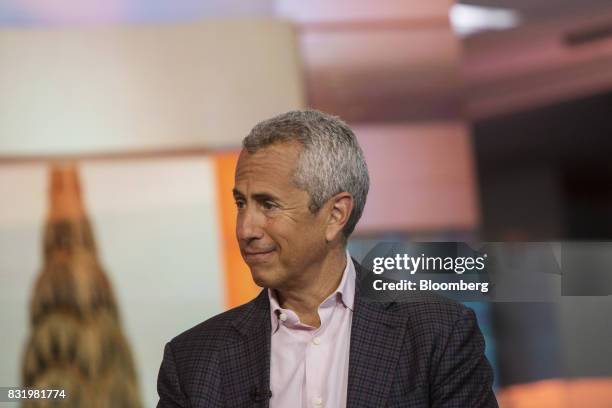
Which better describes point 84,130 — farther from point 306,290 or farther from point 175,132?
point 306,290

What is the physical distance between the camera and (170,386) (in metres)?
1.97

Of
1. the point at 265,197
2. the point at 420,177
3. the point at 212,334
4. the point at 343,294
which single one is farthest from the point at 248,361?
the point at 420,177

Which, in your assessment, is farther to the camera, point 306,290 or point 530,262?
point 530,262

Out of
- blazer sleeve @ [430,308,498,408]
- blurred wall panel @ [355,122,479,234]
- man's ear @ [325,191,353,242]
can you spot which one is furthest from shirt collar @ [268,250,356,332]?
blurred wall panel @ [355,122,479,234]

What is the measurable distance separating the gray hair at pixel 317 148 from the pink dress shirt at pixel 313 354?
21 centimetres

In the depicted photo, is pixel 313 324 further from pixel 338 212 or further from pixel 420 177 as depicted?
pixel 420 177

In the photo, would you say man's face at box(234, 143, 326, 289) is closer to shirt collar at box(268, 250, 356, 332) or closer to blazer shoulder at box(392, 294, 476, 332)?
shirt collar at box(268, 250, 356, 332)

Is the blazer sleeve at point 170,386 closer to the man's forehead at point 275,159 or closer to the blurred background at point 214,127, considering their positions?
the man's forehead at point 275,159

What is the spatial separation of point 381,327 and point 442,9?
1537mm

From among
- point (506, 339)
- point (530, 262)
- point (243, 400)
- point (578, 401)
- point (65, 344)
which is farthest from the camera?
point (65, 344)

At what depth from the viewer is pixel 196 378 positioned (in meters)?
1.94

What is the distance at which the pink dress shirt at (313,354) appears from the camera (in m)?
1.90

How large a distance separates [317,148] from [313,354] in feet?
1.28

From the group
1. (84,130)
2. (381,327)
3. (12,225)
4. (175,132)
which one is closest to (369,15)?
(175,132)
